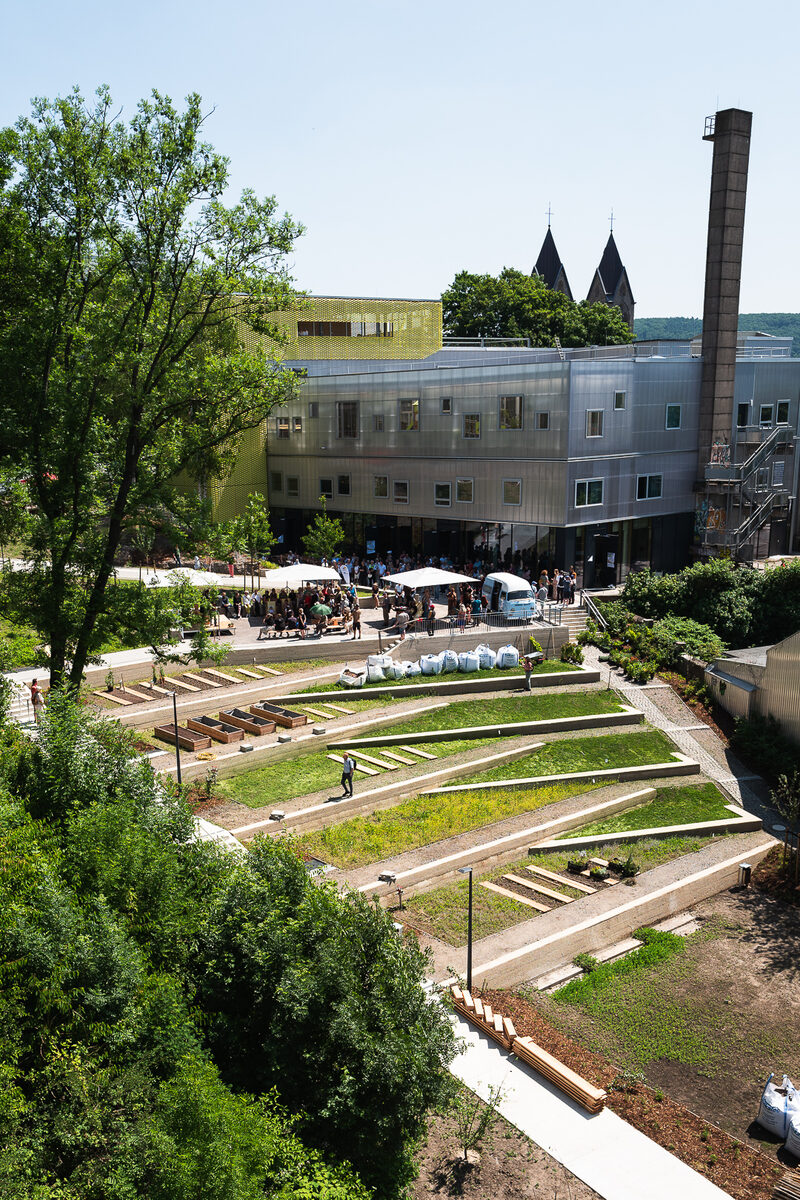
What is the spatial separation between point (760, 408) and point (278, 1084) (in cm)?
4353

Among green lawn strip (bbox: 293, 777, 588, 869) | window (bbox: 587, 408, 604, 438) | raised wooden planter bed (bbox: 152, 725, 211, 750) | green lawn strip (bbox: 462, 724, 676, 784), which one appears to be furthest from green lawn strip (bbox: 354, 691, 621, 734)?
window (bbox: 587, 408, 604, 438)

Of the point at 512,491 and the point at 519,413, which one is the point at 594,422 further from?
the point at 512,491

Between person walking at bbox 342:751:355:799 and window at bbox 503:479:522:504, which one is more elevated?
window at bbox 503:479:522:504

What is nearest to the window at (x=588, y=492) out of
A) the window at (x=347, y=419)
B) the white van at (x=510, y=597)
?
the white van at (x=510, y=597)

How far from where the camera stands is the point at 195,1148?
9055 millimetres

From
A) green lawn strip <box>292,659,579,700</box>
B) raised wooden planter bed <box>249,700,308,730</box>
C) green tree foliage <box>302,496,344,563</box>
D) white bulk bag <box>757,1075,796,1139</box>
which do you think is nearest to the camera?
white bulk bag <box>757,1075,796,1139</box>

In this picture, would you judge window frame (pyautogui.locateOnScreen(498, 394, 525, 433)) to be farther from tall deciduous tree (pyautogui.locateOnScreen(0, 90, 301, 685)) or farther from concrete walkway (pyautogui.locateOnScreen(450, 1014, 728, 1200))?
concrete walkway (pyautogui.locateOnScreen(450, 1014, 728, 1200))

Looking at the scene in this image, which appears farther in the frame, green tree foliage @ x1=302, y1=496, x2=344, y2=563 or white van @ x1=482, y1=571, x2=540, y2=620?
green tree foliage @ x1=302, y1=496, x2=344, y2=563

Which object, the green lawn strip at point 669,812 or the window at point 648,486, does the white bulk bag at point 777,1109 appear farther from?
the window at point 648,486

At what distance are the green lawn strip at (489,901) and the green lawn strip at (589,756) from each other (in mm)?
3553

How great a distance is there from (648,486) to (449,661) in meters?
16.3

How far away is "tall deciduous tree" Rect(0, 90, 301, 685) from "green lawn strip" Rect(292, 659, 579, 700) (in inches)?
→ 361

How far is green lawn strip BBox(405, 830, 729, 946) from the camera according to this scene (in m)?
18.6

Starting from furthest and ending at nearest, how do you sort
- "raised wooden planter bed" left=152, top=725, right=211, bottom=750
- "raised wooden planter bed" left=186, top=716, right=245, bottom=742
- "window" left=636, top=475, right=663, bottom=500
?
"window" left=636, top=475, right=663, bottom=500
"raised wooden planter bed" left=186, top=716, right=245, bottom=742
"raised wooden planter bed" left=152, top=725, right=211, bottom=750
